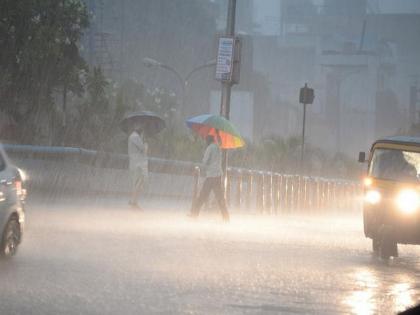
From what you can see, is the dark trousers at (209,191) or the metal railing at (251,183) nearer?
the dark trousers at (209,191)

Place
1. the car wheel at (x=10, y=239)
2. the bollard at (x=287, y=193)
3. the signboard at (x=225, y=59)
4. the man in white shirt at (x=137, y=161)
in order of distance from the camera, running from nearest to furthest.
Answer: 1. the car wheel at (x=10, y=239)
2. the man in white shirt at (x=137, y=161)
3. the signboard at (x=225, y=59)
4. the bollard at (x=287, y=193)

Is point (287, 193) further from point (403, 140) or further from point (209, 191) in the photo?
point (403, 140)

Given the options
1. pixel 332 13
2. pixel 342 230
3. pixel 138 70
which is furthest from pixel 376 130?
pixel 342 230

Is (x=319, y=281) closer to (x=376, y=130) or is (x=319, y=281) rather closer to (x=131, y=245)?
(x=131, y=245)

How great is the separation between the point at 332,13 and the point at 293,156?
11538 centimetres

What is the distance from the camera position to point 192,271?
1259 cm

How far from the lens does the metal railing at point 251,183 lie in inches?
1148

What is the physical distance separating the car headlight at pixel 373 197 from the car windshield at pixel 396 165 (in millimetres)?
269

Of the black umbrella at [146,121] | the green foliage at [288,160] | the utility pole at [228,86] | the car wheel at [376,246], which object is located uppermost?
the utility pole at [228,86]

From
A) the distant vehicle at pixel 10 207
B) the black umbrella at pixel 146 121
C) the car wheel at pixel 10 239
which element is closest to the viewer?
the distant vehicle at pixel 10 207

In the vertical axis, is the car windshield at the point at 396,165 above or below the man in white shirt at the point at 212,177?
above

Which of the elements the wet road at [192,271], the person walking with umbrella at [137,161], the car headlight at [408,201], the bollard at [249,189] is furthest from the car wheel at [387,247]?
the bollard at [249,189]

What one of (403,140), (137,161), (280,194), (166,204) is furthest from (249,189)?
(403,140)

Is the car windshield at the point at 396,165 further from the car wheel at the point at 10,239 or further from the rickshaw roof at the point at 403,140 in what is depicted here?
the car wheel at the point at 10,239
